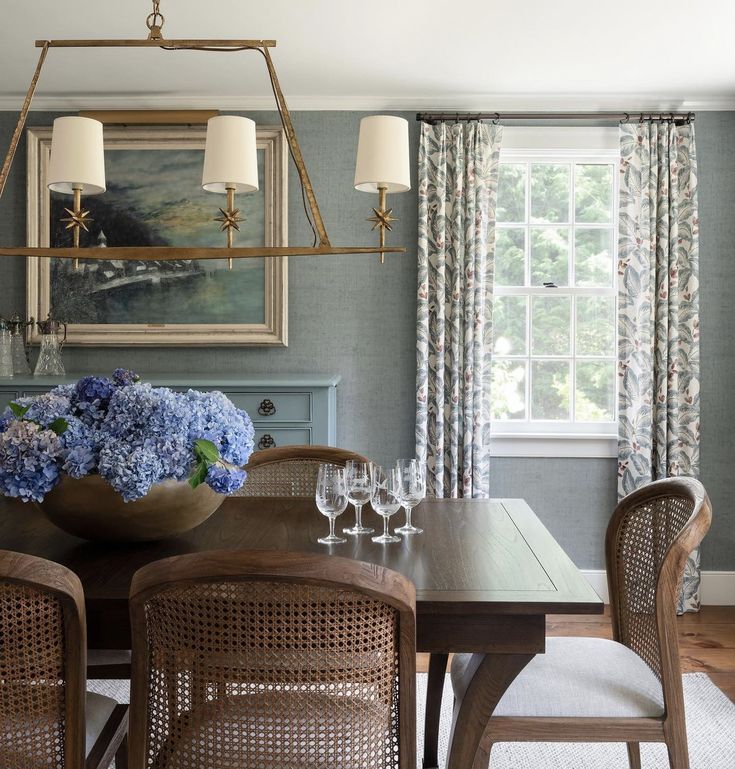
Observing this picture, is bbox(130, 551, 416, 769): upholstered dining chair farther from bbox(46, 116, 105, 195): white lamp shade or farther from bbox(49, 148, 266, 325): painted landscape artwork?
bbox(49, 148, 266, 325): painted landscape artwork

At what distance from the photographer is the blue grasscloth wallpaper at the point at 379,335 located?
3.92 m

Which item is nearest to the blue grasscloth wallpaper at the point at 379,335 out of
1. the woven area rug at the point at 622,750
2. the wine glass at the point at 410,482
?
the woven area rug at the point at 622,750

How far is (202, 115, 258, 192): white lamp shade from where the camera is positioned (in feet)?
6.34

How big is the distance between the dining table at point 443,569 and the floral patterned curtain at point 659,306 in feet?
5.77

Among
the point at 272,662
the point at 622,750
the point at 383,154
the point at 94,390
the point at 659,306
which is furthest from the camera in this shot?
the point at 659,306

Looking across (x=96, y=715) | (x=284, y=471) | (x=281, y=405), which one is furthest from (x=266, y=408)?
(x=96, y=715)

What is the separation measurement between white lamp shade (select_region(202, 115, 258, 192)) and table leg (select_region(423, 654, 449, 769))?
1443 millimetres

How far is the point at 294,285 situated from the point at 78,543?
7.38 ft

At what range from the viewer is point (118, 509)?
174 cm

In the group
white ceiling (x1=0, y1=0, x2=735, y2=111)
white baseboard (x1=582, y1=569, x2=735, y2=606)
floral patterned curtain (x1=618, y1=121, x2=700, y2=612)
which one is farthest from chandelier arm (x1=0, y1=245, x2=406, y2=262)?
white baseboard (x1=582, y1=569, x2=735, y2=606)

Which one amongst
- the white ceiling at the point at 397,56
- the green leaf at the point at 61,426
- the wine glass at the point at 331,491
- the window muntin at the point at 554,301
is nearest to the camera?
the green leaf at the point at 61,426

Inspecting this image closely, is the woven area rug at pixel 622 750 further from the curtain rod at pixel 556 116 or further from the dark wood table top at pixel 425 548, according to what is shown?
the curtain rod at pixel 556 116

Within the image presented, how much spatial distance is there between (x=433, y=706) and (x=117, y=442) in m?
1.29

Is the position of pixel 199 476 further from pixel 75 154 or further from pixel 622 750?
pixel 622 750
